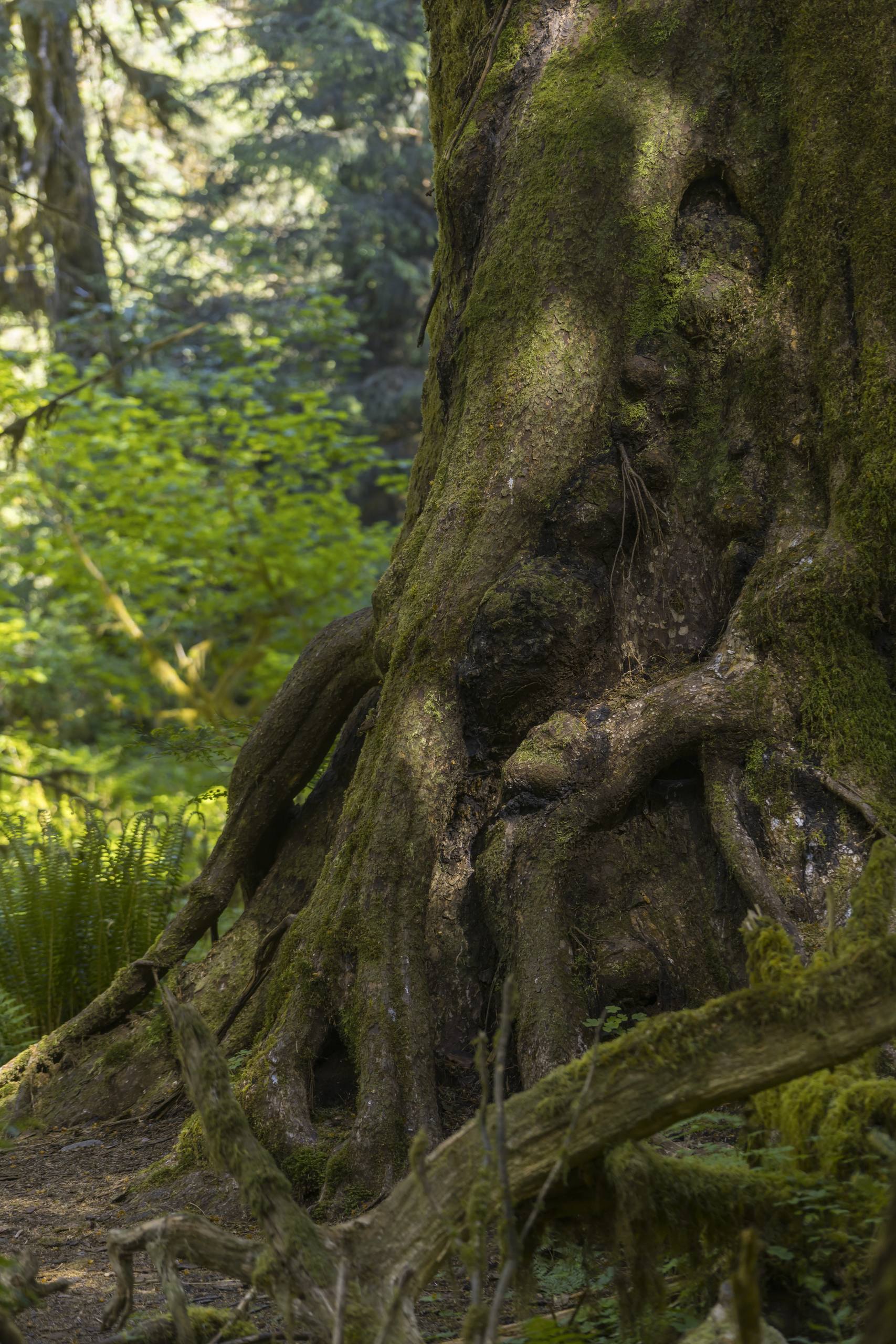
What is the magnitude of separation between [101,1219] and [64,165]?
1740cm

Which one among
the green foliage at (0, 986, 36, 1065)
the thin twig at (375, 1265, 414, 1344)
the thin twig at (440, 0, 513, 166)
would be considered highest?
the thin twig at (440, 0, 513, 166)

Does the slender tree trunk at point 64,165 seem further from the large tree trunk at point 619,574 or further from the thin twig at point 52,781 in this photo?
the large tree trunk at point 619,574

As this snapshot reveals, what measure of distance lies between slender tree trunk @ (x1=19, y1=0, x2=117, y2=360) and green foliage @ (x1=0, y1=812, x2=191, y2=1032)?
454 inches

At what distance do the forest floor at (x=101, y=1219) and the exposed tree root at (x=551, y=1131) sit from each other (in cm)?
31

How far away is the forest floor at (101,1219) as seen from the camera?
8.89ft

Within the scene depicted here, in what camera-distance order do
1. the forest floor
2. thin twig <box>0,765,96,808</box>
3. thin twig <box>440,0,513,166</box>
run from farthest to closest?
thin twig <box>0,765,96,808</box>, thin twig <box>440,0,513,166</box>, the forest floor

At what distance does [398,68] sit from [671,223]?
704 inches

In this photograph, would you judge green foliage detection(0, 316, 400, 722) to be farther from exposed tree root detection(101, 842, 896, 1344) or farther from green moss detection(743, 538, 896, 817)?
exposed tree root detection(101, 842, 896, 1344)

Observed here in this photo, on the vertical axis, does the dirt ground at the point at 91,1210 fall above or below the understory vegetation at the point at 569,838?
below

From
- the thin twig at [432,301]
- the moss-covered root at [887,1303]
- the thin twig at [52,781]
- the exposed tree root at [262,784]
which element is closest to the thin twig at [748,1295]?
the moss-covered root at [887,1303]

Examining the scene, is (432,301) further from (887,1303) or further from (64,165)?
(64,165)

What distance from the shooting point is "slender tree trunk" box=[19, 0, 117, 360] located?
16.5 m

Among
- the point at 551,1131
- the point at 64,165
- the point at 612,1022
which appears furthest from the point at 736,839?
the point at 64,165

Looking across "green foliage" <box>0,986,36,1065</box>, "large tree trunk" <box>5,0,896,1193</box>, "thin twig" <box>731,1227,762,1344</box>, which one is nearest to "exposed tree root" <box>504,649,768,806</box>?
"large tree trunk" <box>5,0,896,1193</box>
